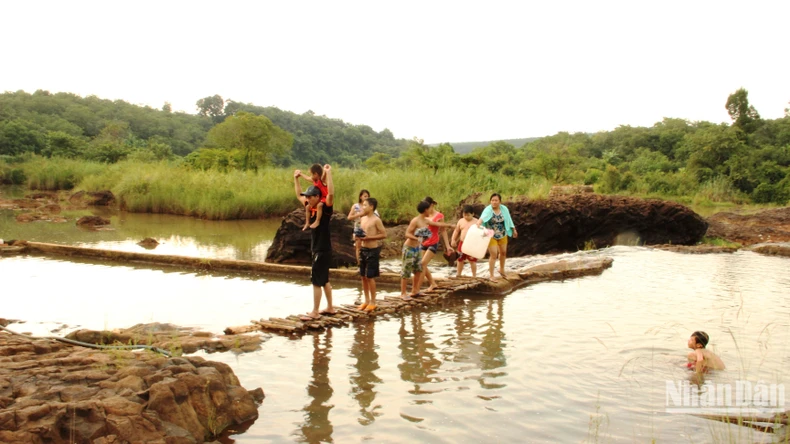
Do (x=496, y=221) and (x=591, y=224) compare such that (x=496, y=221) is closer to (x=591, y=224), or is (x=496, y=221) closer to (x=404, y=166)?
(x=591, y=224)

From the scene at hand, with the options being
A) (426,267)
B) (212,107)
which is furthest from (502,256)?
(212,107)

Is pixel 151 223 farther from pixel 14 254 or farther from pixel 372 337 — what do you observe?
pixel 372 337

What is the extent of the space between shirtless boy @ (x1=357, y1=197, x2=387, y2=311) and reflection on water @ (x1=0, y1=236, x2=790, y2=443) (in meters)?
0.51

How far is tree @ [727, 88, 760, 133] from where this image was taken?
3897 cm

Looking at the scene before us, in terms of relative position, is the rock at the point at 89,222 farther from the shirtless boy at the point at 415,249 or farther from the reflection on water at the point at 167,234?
the shirtless boy at the point at 415,249

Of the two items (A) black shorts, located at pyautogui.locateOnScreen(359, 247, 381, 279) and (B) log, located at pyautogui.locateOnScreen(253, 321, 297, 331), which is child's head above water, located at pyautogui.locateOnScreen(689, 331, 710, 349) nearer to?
(A) black shorts, located at pyautogui.locateOnScreen(359, 247, 381, 279)

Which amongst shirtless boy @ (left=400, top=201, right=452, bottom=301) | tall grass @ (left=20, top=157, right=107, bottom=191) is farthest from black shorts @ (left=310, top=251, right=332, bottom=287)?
tall grass @ (left=20, top=157, right=107, bottom=191)

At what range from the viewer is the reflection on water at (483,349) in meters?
4.90

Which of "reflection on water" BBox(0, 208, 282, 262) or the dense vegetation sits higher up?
the dense vegetation

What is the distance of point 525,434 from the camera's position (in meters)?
4.71

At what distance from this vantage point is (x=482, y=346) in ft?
23.2

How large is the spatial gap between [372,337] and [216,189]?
66.0 feet

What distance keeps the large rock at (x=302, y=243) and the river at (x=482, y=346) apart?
1.91 metres

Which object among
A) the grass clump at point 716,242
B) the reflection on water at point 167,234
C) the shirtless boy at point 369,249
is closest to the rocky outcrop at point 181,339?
the shirtless boy at point 369,249
